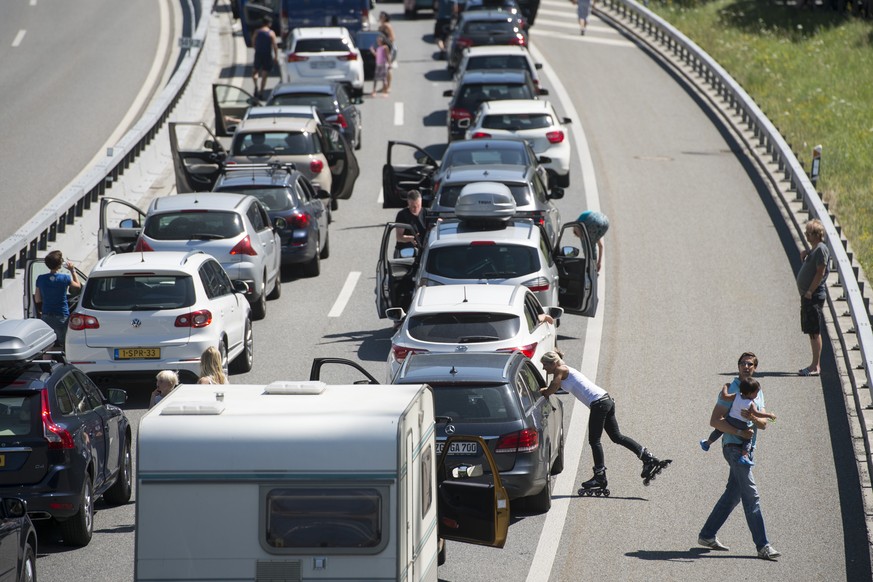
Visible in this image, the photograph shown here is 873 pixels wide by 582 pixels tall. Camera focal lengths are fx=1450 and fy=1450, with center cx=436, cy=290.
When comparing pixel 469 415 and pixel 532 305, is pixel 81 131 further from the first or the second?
pixel 469 415

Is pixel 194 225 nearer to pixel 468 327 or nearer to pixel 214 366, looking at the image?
pixel 468 327

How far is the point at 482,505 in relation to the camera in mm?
9992

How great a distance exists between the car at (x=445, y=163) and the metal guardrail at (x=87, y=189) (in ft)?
16.0

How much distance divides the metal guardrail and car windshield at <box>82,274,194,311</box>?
9.38ft

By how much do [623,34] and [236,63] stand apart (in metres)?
12.4

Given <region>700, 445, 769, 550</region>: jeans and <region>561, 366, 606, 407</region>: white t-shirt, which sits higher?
<region>561, 366, 606, 407</region>: white t-shirt

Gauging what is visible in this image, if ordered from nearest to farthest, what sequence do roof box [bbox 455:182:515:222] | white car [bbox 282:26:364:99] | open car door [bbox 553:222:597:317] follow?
roof box [bbox 455:182:515:222] < open car door [bbox 553:222:597:317] < white car [bbox 282:26:364:99]

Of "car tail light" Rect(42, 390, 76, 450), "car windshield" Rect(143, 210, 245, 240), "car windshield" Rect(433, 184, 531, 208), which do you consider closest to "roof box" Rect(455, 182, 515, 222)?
"car windshield" Rect(433, 184, 531, 208)

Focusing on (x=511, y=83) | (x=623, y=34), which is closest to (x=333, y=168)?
(x=511, y=83)

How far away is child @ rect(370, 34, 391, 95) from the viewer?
1452 inches

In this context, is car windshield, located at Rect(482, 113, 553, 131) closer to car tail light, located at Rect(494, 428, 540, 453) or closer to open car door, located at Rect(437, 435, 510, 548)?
car tail light, located at Rect(494, 428, 540, 453)

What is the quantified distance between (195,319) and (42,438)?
5.20m

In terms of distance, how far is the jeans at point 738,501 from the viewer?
1171cm

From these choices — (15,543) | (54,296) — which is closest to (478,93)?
(54,296)
